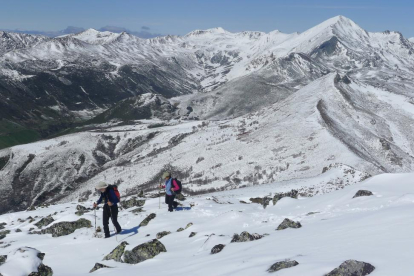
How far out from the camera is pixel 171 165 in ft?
277

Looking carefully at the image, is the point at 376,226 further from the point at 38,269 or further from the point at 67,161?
the point at 67,161

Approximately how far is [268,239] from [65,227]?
41.5 ft

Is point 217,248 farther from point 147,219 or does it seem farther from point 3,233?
point 3,233

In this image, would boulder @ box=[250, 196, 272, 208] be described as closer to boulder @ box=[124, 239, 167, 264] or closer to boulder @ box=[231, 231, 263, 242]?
boulder @ box=[231, 231, 263, 242]

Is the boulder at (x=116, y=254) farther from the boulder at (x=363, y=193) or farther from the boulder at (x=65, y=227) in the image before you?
the boulder at (x=363, y=193)

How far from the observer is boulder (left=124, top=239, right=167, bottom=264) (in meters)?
14.7

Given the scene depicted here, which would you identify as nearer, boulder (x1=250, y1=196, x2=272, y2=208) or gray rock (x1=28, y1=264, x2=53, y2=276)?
gray rock (x1=28, y1=264, x2=53, y2=276)

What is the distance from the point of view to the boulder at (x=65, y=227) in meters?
20.4

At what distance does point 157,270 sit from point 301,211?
1014 centimetres

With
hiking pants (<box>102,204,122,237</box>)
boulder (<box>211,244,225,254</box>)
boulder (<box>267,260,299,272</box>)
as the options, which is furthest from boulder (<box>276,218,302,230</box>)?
hiking pants (<box>102,204,122,237</box>)

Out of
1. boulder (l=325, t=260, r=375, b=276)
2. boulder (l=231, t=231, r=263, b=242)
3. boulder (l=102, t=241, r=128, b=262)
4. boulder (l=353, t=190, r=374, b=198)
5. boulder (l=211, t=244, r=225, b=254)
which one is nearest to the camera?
boulder (l=325, t=260, r=375, b=276)

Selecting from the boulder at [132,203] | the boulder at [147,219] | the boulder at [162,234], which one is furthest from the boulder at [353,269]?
the boulder at [132,203]

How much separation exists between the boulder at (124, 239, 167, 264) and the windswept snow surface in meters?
0.31

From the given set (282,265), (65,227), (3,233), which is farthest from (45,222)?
(282,265)
